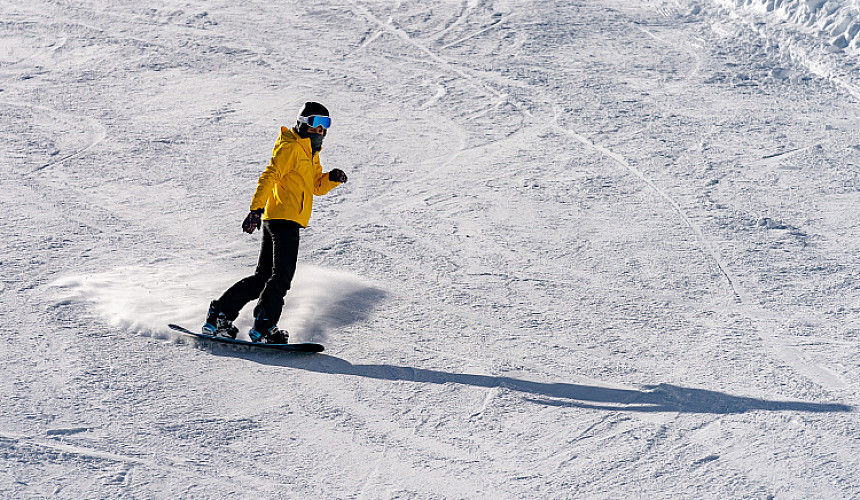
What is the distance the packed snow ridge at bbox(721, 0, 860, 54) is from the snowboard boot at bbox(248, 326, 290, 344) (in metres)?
9.61

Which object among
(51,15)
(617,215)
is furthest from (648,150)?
(51,15)

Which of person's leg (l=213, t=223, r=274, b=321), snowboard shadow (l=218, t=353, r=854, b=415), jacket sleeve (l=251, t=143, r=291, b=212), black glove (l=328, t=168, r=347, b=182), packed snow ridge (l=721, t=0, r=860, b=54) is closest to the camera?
snowboard shadow (l=218, t=353, r=854, b=415)

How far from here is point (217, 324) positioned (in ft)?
18.1

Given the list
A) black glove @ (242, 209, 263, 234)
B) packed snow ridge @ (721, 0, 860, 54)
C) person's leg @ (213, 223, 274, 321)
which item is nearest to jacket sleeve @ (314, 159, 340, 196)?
person's leg @ (213, 223, 274, 321)

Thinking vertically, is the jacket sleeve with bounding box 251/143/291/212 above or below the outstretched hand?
above

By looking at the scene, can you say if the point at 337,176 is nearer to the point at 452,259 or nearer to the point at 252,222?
the point at 252,222

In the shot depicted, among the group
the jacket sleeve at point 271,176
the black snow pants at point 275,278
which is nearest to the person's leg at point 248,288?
the black snow pants at point 275,278

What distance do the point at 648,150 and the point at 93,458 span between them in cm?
661

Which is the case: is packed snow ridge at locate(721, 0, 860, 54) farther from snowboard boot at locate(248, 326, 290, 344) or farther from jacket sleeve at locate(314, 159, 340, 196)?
snowboard boot at locate(248, 326, 290, 344)

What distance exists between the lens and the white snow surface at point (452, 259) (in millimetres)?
4445

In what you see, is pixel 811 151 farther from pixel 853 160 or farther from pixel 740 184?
pixel 740 184

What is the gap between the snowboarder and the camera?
5.25 metres

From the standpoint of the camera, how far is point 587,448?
4.54m

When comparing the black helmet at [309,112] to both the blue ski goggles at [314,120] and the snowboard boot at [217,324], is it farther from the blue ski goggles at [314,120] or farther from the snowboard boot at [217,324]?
the snowboard boot at [217,324]
